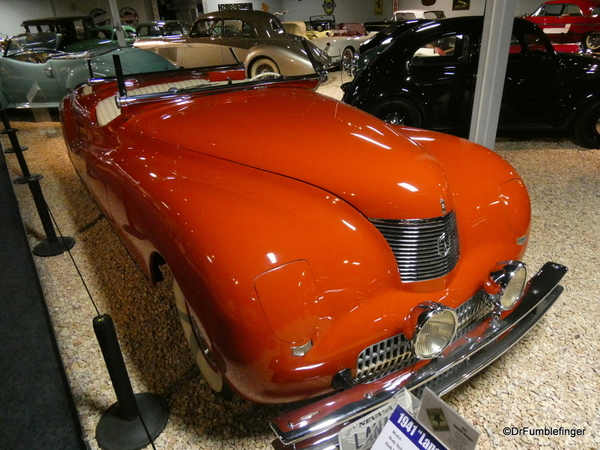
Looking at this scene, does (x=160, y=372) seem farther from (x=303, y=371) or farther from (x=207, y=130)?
(x=207, y=130)

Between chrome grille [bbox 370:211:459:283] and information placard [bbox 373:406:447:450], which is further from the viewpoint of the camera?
chrome grille [bbox 370:211:459:283]

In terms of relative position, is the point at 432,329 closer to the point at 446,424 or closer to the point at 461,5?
the point at 446,424

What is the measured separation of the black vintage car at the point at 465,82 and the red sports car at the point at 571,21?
14.6 ft

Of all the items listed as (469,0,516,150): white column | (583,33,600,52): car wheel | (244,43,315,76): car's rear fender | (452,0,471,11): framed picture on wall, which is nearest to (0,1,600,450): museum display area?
(469,0,516,150): white column

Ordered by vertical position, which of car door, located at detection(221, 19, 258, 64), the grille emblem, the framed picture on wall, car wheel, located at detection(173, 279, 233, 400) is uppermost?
the framed picture on wall

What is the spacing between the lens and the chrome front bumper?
3.96 ft

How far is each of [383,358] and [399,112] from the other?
4029 mm

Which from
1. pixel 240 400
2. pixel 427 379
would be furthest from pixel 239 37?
pixel 427 379

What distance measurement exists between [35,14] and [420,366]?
7.83 meters

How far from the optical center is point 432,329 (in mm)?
1334

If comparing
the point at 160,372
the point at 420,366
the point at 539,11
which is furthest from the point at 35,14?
the point at 539,11

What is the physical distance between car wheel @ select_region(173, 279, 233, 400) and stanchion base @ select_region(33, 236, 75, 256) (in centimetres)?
186

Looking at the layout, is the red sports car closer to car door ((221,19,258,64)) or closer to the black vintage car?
the black vintage car

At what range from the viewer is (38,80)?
6.59 meters
